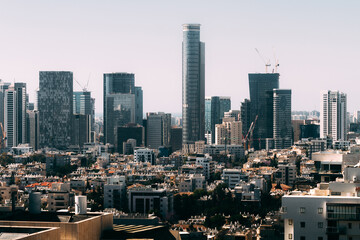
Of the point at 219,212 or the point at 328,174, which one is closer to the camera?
the point at 328,174

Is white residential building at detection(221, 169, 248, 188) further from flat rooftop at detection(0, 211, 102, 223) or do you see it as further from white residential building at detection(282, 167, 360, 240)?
white residential building at detection(282, 167, 360, 240)

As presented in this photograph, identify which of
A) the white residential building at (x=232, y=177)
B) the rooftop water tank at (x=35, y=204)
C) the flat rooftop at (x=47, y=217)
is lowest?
the white residential building at (x=232, y=177)

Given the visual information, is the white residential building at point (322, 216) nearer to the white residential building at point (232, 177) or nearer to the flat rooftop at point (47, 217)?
the flat rooftop at point (47, 217)

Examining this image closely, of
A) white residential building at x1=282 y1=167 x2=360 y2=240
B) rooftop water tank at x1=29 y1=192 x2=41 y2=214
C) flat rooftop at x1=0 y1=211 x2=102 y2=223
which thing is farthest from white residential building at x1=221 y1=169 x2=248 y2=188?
white residential building at x1=282 y1=167 x2=360 y2=240

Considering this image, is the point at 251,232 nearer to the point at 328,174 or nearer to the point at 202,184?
the point at 328,174

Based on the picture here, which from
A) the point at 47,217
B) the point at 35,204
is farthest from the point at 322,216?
the point at 35,204

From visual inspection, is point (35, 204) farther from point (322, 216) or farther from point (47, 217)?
point (322, 216)

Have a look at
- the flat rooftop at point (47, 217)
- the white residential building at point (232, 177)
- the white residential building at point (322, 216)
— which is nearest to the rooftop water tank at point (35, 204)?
the flat rooftop at point (47, 217)

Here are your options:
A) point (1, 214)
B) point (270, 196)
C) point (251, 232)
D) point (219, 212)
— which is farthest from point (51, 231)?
point (270, 196)

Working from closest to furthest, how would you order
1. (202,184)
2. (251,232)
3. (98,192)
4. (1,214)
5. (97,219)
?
1. (97,219)
2. (1,214)
3. (251,232)
4. (98,192)
5. (202,184)

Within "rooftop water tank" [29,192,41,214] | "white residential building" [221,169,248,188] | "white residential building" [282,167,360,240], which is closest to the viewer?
"white residential building" [282,167,360,240]

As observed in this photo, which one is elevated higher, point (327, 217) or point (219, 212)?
point (327, 217)
